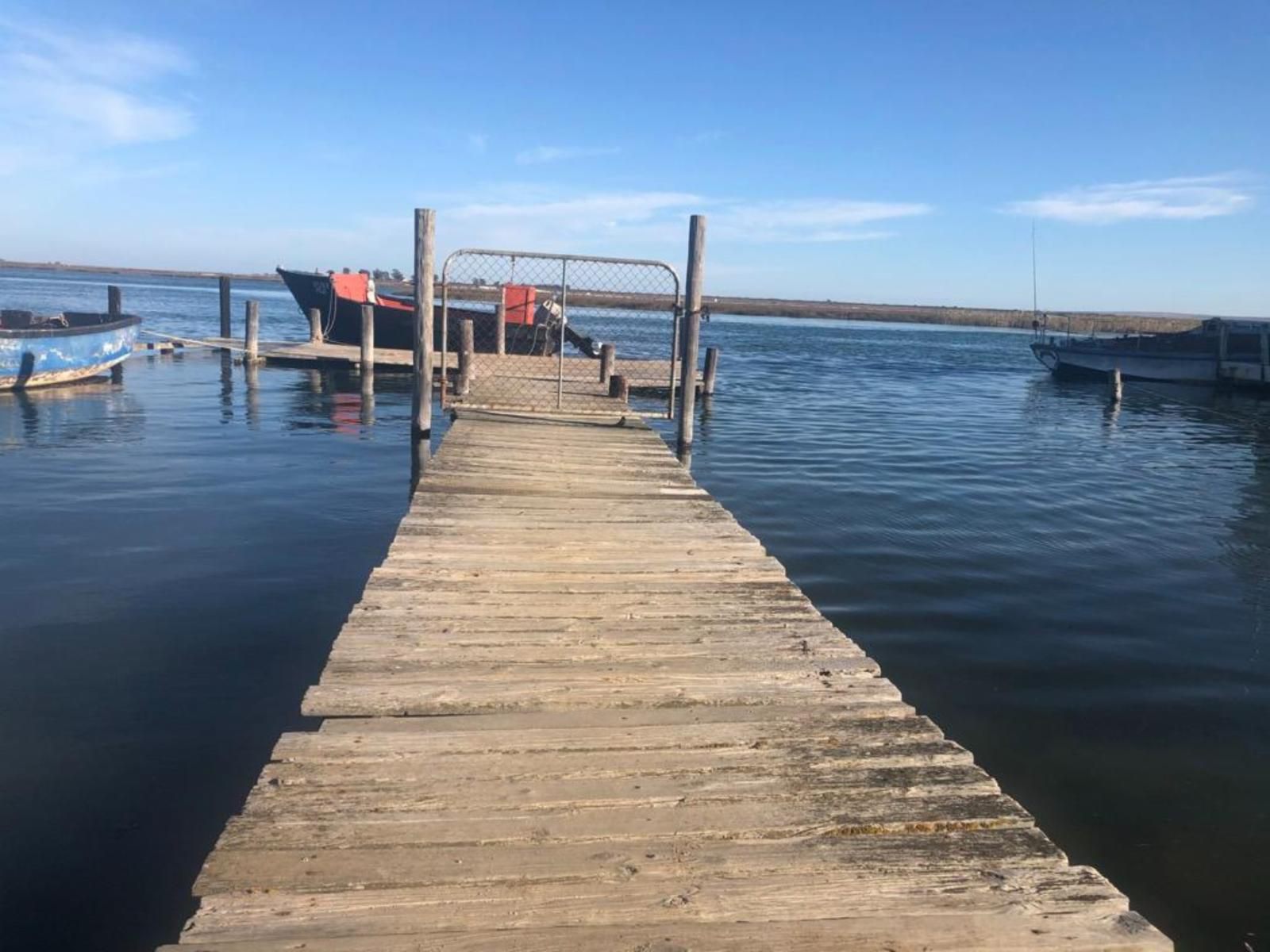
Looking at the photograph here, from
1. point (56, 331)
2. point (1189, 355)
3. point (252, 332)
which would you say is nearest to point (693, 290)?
point (56, 331)

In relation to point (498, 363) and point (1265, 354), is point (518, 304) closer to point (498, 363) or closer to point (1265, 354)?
point (498, 363)

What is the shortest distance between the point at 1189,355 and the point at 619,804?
124 ft

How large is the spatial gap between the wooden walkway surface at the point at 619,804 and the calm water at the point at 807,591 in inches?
59.0

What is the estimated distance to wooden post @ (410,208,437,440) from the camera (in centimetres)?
1020

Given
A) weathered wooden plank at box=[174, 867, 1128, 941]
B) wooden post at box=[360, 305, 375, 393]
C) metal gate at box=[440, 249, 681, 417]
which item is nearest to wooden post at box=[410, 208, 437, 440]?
metal gate at box=[440, 249, 681, 417]

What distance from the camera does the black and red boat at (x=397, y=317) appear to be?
26.0 meters

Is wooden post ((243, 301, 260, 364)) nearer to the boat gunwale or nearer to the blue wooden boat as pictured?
the blue wooden boat

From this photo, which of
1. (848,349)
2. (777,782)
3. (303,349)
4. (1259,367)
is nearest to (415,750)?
(777,782)

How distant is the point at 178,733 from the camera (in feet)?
17.6

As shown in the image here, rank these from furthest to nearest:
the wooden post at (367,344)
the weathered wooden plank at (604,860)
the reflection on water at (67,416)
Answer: the wooden post at (367,344) < the reflection on water at (67,416) < the weathered wooden plank at (604,860)

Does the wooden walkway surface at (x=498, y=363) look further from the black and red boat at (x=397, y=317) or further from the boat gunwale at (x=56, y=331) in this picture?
the boat gunwale at (x=56, y=331)

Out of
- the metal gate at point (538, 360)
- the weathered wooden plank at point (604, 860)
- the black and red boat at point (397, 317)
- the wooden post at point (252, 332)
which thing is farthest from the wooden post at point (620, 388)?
the wooden post at point (252, 332)

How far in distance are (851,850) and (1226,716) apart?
4.61 meters

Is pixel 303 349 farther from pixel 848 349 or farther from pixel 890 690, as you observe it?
pixel 848 349
